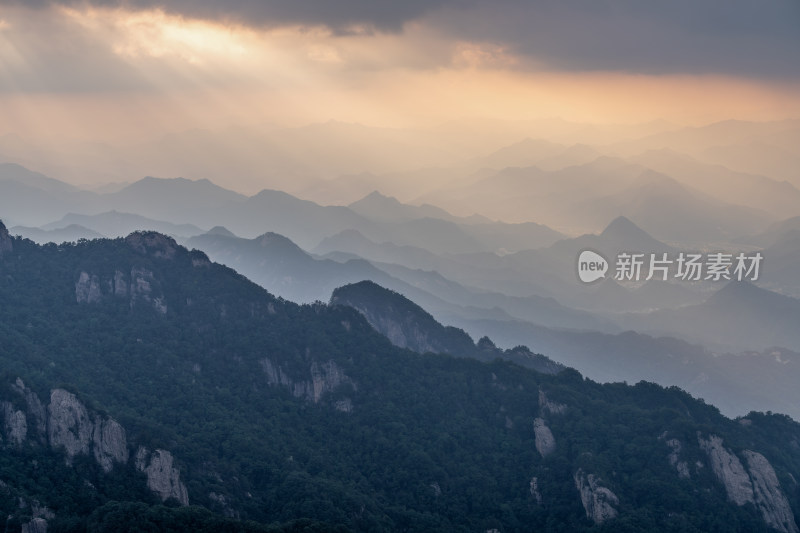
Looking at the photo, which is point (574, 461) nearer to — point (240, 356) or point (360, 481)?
point (360, 481)

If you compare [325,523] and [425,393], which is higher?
[425,393]

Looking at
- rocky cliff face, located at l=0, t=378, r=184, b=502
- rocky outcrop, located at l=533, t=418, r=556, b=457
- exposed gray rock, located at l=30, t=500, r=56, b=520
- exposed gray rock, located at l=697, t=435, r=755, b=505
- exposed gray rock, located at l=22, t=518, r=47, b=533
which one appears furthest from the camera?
rocky outcrop, located at l=533, t=418, r=556, b=457

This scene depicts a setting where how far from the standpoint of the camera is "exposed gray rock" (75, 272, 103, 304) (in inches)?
5022

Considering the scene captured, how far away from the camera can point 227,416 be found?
363 ft

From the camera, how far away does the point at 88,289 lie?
129 metres

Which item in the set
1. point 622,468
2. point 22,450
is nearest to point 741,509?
point 622,468

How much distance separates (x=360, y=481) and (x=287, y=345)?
29.9 meters

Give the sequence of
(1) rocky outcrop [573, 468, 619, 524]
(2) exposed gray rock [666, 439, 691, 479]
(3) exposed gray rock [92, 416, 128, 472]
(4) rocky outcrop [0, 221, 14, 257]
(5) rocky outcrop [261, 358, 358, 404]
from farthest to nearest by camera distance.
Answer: (4) rocky outcrop [0, 221, 14, 257] < (5) rocky outcrop [261, 358, 358, 404] < (2) exposed gray rock [666, 439, 691, 479] < (1) rocky outcrop [573, 468, 619, 524] < (3) exposed gray rock [92, 416, 128, 472]

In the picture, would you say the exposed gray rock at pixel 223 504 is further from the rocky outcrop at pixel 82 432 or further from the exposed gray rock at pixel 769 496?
the exposed gray rock at pixel 769 496

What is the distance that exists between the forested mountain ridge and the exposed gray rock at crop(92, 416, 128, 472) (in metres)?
0.75

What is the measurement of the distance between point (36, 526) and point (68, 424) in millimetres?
15979

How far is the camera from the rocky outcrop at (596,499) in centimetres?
10275

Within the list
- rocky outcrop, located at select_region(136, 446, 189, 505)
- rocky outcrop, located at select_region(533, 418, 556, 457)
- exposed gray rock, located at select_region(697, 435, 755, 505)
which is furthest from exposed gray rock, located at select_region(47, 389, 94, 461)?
exposed gray rock, located at select_region(697, 435, 755, 505)

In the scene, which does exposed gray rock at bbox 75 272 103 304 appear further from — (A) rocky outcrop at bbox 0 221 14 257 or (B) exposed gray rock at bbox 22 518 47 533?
(B) exposed gray rock at bbox 22 518 47 533
